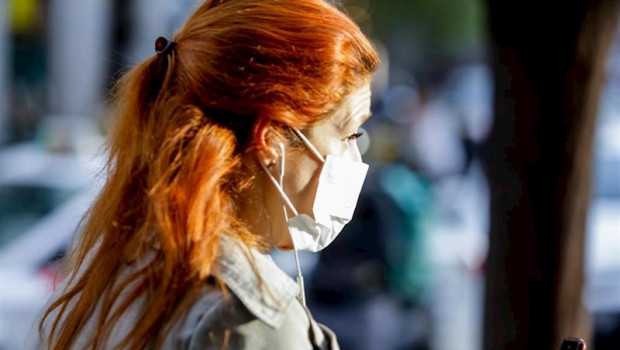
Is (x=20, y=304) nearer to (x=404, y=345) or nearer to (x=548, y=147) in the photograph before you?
(x=404, y=345)

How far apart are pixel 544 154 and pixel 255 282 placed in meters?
2.81

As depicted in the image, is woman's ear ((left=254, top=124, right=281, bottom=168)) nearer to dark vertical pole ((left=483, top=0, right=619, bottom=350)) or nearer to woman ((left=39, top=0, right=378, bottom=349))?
woman ((left=39, top=0, right=378, bottom=349))

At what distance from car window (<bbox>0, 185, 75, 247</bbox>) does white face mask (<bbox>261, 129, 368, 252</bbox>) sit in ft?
17.3

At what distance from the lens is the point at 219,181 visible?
1.83 meters

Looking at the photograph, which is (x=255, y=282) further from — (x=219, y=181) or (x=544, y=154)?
(x=544, y=154)

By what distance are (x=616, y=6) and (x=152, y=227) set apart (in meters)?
3.02

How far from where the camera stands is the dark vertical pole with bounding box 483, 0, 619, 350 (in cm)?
430

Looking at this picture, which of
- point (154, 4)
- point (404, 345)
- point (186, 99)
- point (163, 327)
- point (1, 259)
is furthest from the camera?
point (154, 4)

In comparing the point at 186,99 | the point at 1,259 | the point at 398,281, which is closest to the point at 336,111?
the point at 186,99

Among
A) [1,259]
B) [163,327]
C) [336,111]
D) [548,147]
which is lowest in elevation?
[1,259]

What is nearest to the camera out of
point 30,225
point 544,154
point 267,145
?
point 267,145

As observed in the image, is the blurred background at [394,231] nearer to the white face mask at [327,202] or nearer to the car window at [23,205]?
the car window at [23,205]

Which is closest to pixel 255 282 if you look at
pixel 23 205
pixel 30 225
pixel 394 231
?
pixel 30 225

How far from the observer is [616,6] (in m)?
4.37
